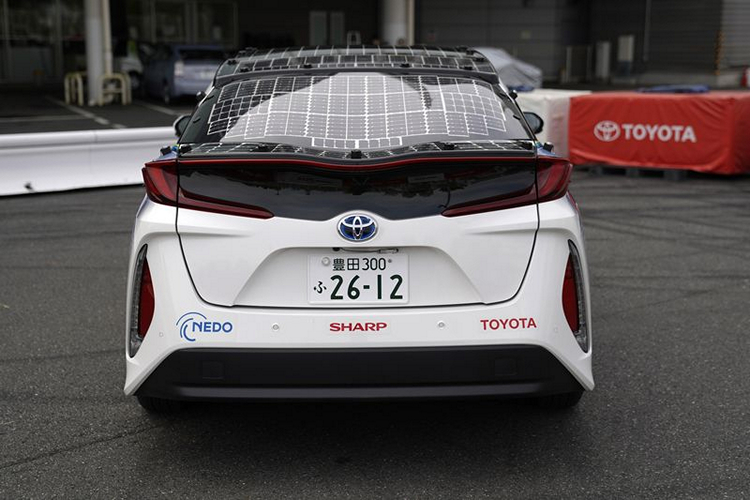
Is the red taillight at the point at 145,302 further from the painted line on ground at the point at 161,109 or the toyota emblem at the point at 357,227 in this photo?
the painted line on ground at the point at 161,109

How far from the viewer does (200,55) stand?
26.1m

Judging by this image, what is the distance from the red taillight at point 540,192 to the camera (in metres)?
3.50

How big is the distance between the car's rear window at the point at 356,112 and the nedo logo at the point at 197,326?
841 millimetres

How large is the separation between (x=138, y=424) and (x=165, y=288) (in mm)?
980

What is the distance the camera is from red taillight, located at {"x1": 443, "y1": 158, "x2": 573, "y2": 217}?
3.50 meters

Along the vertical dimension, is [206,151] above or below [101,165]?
above

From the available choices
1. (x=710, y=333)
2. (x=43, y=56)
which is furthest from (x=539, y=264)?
(x=43, y=56)

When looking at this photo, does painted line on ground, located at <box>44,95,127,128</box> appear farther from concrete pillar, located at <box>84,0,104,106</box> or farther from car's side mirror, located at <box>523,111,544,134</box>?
car's side mirror, located at <box>523,111,544,134</box>

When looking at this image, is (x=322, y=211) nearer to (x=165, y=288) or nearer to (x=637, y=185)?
(x=165, y=288)

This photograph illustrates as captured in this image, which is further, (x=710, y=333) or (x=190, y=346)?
(x=710, y=333)

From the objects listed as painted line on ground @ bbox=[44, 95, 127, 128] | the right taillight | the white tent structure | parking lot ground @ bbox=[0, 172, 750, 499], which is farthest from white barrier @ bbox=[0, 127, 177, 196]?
the white tent structure

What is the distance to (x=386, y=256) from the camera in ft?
11.4

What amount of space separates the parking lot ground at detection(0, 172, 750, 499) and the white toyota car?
384mm

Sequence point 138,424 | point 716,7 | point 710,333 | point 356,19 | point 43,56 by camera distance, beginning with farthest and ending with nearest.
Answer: point 356,19 < point 716,7 < point 43,56 < point 710,333 < point 138,424
